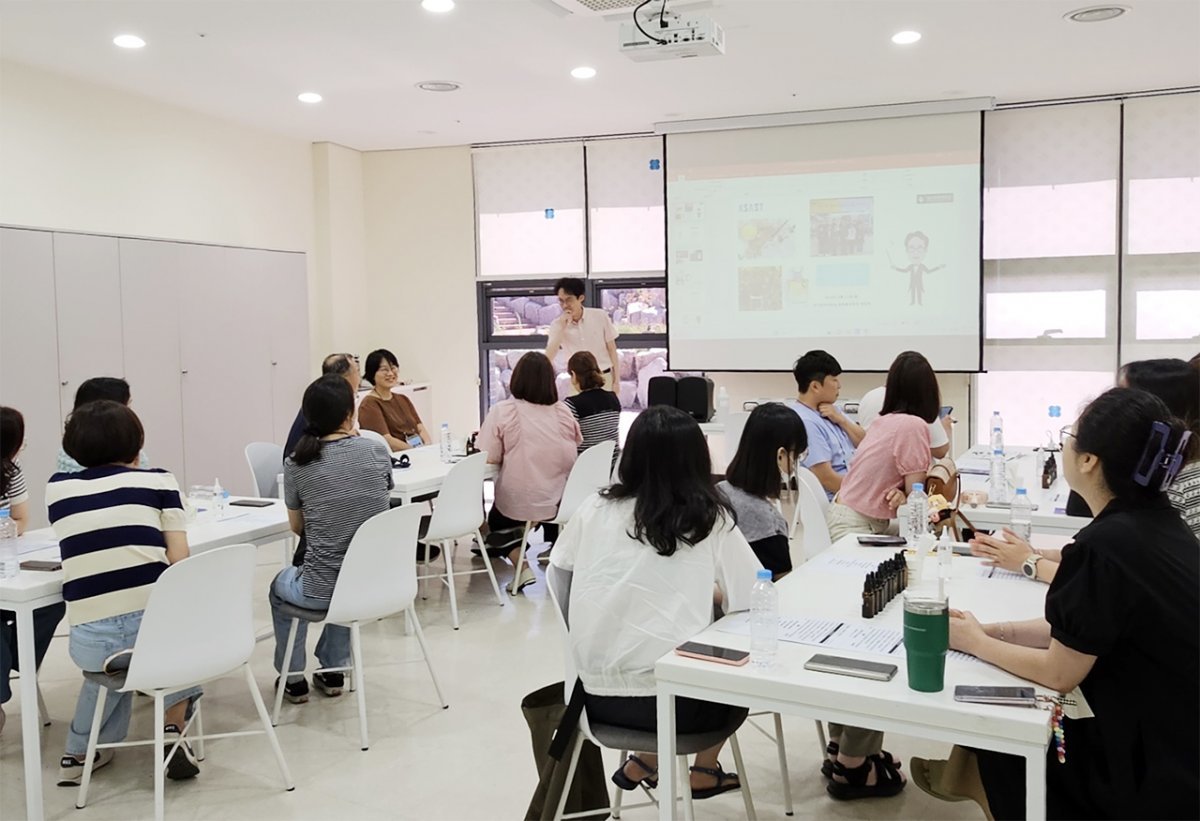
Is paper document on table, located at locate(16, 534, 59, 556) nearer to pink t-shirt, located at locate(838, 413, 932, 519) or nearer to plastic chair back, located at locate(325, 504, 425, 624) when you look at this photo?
plastic chair back, located at locate(325, 504, 425, 624)

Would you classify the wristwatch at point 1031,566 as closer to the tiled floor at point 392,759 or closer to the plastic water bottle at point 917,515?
the plastic water bottle at point 917,515

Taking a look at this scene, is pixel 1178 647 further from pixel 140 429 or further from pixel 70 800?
pixel 70 800

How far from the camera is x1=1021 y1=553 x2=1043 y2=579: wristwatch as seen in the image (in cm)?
271

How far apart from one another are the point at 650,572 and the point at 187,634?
1.46 metres

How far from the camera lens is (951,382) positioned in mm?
7918

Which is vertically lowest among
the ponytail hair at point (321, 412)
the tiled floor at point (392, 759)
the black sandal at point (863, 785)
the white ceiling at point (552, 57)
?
the tiled floor at point (392, 759)

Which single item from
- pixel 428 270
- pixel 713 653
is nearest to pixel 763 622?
pixel 713 653

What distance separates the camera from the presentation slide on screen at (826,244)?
755 cm

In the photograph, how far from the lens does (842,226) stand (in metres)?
7.86

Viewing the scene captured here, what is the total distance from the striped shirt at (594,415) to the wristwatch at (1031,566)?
3160 millimetres

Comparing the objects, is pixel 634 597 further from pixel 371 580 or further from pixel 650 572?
pixel 371 580

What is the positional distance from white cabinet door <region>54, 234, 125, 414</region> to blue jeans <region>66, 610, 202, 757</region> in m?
3.18

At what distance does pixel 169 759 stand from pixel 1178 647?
9.34 ft

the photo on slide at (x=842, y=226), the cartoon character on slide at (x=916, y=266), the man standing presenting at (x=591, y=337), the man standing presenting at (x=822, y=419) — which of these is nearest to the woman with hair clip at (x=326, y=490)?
the man standing presenting at (x=822, y=419)
